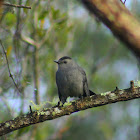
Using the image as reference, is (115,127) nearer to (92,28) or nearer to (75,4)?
(92,28)

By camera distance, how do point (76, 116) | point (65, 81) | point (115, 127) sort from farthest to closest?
1. point (115, 127)
2. point (76, 116)
3. point (65, 81)

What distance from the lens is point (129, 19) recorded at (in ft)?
5.10

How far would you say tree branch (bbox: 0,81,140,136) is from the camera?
3.73 meters

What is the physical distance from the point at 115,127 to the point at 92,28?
4759 millimetres

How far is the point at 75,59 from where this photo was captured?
9.41 metres

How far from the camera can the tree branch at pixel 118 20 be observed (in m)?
1.48

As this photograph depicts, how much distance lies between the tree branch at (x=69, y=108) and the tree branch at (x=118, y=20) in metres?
2.19

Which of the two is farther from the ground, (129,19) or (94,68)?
(94,68)

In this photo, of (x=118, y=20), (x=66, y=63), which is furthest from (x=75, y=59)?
(x=118, y=20)

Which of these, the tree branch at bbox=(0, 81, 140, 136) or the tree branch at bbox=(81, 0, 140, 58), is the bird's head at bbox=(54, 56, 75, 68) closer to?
the tree branch at bbox=(0, 81, 140, 136)

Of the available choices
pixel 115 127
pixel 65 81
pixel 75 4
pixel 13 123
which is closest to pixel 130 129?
pixel 115 127

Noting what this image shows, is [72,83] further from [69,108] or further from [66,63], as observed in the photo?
[69,108]

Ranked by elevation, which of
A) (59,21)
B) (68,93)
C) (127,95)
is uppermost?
(59,21)

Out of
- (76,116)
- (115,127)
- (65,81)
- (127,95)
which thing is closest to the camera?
(127,95)
